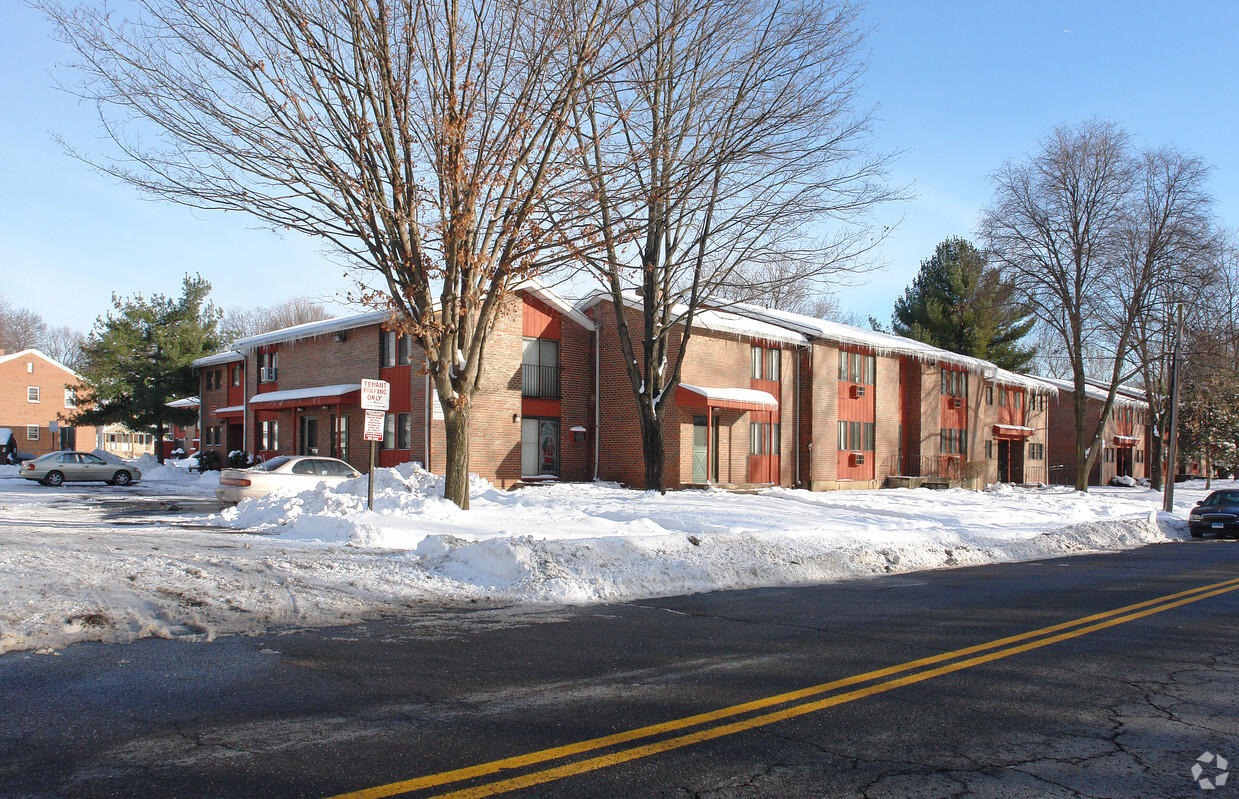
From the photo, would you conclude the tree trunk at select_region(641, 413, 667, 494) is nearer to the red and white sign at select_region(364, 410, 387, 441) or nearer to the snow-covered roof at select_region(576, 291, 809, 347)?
the snow-covered roof at select_region(576, 291, 809, 347)

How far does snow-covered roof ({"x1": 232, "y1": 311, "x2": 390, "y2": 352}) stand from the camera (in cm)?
2878

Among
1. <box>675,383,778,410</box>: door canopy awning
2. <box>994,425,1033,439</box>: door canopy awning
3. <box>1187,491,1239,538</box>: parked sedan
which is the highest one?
<box>675,383,778,410</box>: door canopy awning

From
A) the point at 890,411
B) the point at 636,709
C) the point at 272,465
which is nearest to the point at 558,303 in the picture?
the point at 272,465

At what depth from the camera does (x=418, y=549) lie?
11930mm

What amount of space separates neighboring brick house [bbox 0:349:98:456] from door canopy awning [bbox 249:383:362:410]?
129 ft

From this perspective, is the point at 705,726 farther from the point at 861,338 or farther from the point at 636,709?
the point at 861,338

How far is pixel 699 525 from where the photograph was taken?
15562 millimetres

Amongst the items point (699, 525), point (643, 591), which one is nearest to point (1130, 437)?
point (699, 525)

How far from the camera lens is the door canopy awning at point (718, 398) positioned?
27.3 metres

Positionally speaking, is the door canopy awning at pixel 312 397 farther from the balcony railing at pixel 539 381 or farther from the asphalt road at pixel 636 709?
the asphalt road at pixel 636 709

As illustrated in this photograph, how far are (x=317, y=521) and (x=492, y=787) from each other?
11394mm

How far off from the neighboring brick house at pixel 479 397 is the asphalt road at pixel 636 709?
18.3m

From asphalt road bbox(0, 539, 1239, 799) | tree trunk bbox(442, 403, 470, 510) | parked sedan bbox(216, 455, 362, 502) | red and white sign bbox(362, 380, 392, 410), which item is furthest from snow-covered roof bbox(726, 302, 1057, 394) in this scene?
asphalt road bbox(0, 539, 1239, 799)

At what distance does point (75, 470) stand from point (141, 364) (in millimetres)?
12334
